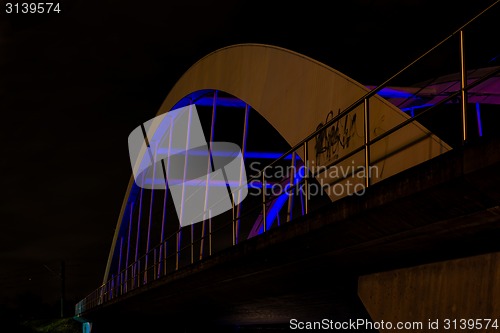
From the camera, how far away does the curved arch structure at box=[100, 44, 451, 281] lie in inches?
426

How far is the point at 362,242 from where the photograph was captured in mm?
8500

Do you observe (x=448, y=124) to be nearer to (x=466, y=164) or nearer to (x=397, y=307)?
(x=397, y=307)

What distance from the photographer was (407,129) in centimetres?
1073

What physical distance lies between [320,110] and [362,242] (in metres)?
5.46

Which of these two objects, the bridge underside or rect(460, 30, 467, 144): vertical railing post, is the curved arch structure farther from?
rect(460, 30, 467, 144): vertical railing post

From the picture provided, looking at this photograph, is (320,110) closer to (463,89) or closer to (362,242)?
(362,242)

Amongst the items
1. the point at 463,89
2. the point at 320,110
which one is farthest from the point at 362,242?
the point at 320,110

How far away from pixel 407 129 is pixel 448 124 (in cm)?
1791

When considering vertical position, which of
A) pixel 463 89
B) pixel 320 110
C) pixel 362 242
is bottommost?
pixel 362 242

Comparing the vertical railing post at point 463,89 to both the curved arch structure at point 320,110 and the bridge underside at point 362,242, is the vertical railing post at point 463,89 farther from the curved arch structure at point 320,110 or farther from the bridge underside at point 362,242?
the curved arch structure at point 320,110

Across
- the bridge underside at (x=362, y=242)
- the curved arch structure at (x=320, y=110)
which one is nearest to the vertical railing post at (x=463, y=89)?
the bridge underside at (x=362, y=242)

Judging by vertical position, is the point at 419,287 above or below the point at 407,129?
below

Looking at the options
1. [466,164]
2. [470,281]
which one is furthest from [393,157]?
[466,164]

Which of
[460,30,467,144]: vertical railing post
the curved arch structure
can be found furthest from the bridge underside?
the curved arch structure
